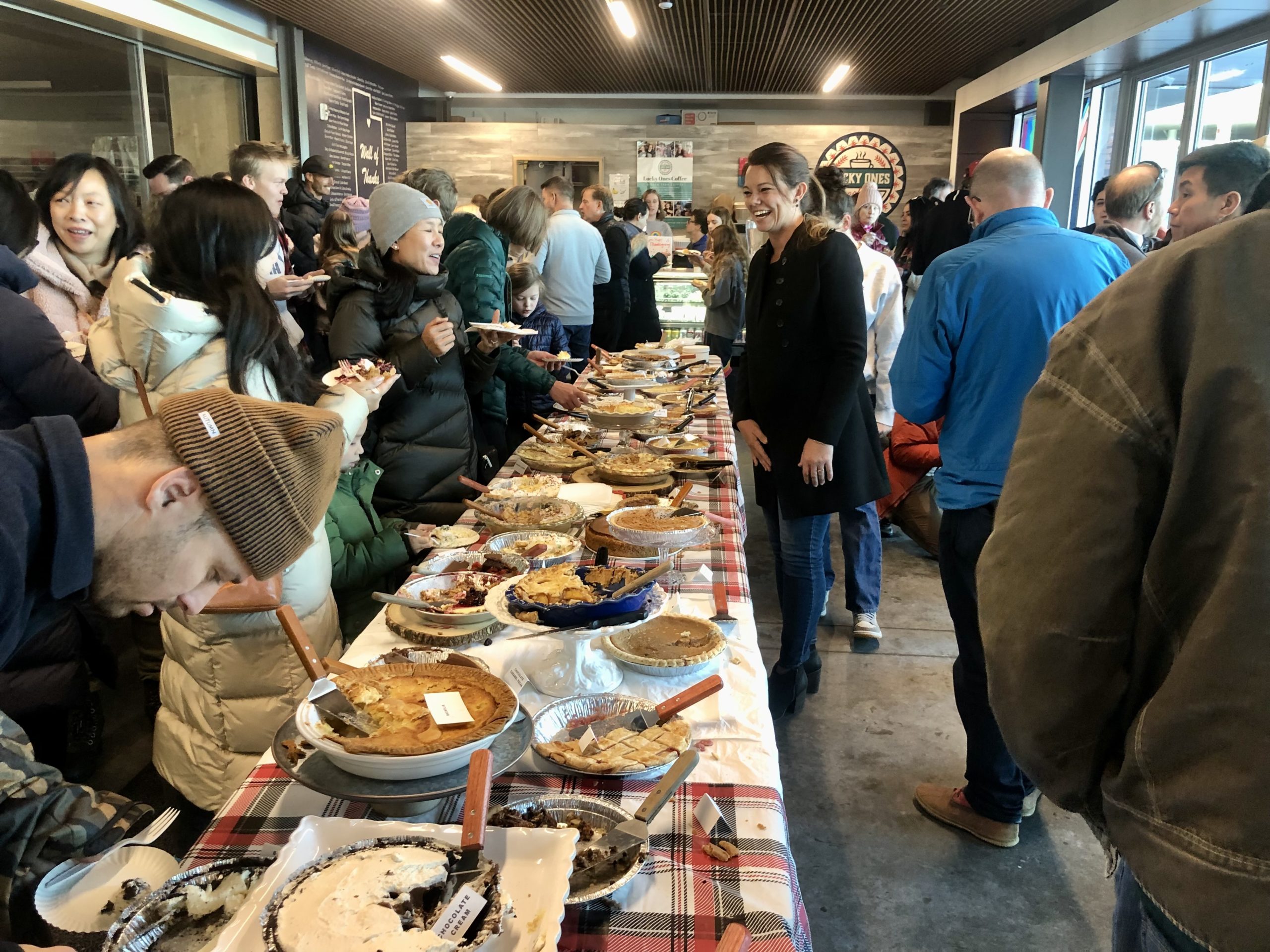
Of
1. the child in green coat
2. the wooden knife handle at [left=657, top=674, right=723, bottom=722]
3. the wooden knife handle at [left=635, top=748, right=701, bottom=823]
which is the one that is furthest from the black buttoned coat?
the wooden knife handle at [left=635, top=748, right=701, bottom=823]

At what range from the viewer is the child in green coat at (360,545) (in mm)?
2430

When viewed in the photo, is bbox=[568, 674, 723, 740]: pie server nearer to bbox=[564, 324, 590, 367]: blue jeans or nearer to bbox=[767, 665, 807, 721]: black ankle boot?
bbox=[767, 665, 807, 721]: black ankle boot

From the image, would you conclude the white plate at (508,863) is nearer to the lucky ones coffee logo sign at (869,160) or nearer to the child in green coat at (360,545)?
the child in green coat at (360,545)

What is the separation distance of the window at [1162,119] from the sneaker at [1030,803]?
258 inches

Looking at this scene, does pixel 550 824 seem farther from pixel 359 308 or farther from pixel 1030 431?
pixel 359 308

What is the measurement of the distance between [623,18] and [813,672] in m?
7.41

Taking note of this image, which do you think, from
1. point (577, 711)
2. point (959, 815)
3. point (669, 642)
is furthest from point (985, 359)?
point (577, 711)

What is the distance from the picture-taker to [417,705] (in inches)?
49.0

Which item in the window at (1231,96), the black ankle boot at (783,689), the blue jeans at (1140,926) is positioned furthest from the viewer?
the window at (1231,96)

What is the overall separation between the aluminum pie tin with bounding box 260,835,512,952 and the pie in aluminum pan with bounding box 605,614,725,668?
63 cm

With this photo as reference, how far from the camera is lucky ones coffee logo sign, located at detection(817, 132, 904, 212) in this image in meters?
12.8

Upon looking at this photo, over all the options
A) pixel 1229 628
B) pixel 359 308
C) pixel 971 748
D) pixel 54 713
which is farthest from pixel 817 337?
pixel 54 713

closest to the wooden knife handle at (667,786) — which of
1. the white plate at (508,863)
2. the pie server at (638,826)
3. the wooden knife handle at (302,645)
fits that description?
the pie server at (638,826)

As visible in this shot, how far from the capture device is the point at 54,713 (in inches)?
90.0
